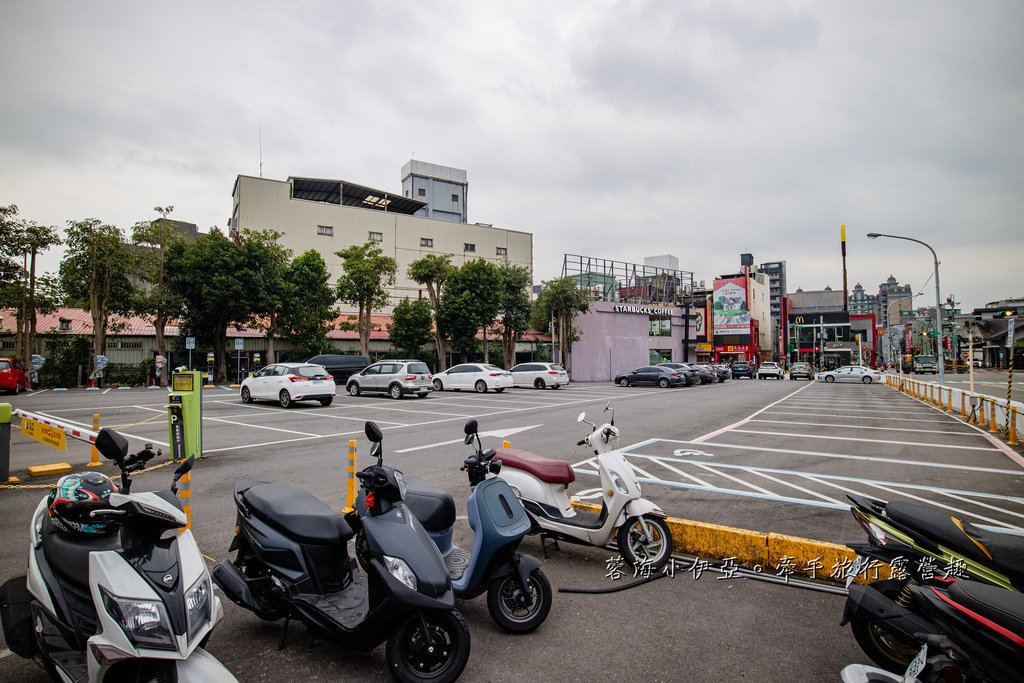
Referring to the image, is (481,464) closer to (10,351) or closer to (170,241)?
(170,241)

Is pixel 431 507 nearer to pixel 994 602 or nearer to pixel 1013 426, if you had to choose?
pixel 994 602

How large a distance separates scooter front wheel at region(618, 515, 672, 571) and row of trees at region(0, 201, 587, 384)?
1163 inches

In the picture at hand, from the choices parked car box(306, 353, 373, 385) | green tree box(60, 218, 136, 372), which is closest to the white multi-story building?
parked car box(306, 353, 373, 385)

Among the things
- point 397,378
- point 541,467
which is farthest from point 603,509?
point 397,378

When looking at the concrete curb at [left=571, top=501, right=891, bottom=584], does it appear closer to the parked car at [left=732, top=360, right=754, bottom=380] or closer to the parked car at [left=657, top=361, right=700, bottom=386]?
the parked car at [left=657, top=361, right=700, bottom=386]

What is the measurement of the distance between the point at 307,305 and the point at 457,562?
33191 mm

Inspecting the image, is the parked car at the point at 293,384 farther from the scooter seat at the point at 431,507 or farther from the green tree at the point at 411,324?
the green tree at the point at 411,324

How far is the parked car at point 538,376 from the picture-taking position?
2969 cm

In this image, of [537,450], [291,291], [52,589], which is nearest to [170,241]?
[291,291]

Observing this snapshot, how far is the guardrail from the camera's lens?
37.5 ft

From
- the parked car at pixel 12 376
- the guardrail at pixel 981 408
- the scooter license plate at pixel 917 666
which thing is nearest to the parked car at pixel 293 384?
the parked car at pixel 12 376

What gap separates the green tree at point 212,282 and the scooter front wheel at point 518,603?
2984 centimetres

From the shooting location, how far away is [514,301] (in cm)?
3644

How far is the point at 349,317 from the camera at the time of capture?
3772 cm
